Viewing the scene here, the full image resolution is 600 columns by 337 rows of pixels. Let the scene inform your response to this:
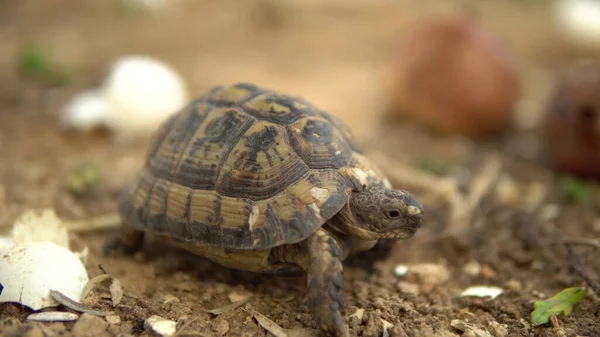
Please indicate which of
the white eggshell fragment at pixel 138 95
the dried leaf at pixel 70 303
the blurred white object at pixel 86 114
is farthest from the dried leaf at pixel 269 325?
the blurred white object at pixel 86 114

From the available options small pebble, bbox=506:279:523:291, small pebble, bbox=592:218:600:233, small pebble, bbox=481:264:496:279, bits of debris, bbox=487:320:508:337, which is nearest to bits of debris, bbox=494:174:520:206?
small pebble, bbox=592:218:600:233

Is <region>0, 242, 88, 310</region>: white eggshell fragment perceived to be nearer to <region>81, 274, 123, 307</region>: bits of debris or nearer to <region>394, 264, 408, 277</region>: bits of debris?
<region>81, 274, 123, 307</region>: bits of debris

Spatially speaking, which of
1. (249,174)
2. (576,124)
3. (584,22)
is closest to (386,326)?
(249,174)

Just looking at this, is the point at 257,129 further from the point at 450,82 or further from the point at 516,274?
the point at 450,82

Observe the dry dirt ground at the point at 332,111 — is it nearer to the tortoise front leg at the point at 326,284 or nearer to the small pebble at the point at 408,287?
the small pebble at the point at 408,287

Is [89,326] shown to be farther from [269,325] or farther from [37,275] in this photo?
[269,325]
